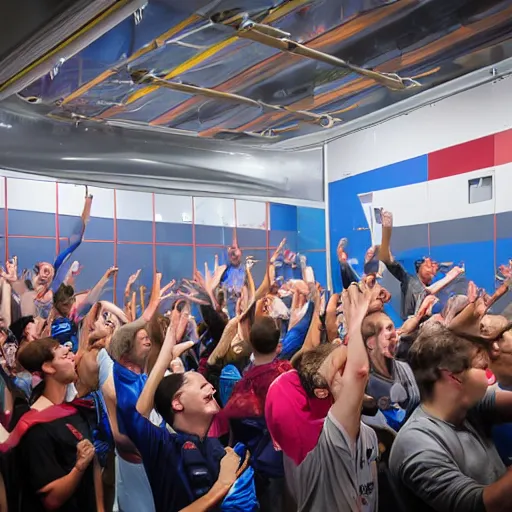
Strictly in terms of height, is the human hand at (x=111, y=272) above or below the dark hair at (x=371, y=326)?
above

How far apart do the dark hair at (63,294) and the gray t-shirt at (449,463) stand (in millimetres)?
1445

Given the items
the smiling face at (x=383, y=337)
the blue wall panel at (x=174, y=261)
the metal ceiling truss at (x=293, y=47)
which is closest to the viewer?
the metal ceiling truss at (x=293, y=47)

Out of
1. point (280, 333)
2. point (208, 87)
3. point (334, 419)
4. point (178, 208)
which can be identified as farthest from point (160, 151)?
point (334, 419)

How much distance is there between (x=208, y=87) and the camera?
2027 millimetres

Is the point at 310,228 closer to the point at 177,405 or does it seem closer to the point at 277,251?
the point at 277,251

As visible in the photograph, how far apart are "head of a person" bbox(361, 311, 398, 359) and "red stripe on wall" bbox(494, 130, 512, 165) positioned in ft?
1.75

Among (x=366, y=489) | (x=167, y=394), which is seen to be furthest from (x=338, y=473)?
(x=167, y=394)

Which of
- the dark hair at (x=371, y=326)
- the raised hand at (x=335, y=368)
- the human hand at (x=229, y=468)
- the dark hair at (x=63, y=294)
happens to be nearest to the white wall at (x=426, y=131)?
the dark hair at (x=371, y=326)

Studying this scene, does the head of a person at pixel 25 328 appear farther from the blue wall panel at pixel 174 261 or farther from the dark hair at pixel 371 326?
the dark hair at pixel 371 326

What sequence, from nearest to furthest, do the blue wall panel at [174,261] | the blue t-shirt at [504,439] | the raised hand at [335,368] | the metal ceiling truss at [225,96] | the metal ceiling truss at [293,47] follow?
1. the blue t-shirt at [504,439]
2. the metal ceiling truss at [293,47]
3. the raised hand at [335,368]
4. the metal ceiling truss at [225,96]
5. the blue wall panel at [174,261]

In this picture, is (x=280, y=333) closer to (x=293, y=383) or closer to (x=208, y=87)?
(x=293, y=383)

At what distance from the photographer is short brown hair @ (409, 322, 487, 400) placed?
1.57m

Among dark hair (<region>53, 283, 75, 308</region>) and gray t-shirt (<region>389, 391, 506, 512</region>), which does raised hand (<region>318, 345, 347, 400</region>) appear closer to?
gray t-shirt (<region>389, 391, 506, 512</region>)

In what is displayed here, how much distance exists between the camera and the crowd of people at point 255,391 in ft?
5.17
